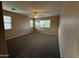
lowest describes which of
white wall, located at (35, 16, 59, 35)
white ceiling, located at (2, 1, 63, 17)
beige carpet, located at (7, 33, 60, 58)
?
beige carpet, located at (7, 33, 60, 58)

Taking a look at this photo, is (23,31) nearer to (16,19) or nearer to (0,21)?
(16,19)

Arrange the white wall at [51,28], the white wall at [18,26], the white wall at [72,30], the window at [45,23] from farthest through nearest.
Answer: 1. the window at [45,23]
2. the white wall at [51,28]
3. the white wall at [18,26]
4. the white wall at [72,30]

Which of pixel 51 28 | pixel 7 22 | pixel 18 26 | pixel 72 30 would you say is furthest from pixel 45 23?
pixel 72 30

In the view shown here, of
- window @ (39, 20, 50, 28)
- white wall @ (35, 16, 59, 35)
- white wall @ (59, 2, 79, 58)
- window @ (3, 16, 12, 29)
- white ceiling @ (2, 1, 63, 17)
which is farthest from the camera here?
window @ (39, 20, 50, 28)

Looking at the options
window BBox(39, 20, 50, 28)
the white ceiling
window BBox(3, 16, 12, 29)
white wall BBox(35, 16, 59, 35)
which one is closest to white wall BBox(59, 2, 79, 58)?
the white ceiling

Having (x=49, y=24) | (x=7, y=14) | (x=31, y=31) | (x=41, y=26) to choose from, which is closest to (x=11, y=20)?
(x=7, y=14)

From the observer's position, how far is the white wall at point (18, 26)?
5.70 m

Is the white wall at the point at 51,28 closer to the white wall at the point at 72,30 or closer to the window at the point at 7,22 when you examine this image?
the window at the point at 7,22

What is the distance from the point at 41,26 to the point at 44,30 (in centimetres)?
41

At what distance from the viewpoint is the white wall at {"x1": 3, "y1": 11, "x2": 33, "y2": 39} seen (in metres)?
5.70

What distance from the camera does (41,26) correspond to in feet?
26.8

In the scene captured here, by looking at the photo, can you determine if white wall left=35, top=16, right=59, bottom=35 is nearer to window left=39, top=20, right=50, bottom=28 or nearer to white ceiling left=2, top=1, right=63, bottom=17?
window left=39, top=20, right=50, bottom=28

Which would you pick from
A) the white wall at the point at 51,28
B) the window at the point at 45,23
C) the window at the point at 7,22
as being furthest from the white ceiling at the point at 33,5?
the window at the point at 45,23

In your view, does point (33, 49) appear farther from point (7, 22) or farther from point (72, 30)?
point (72, 30)
